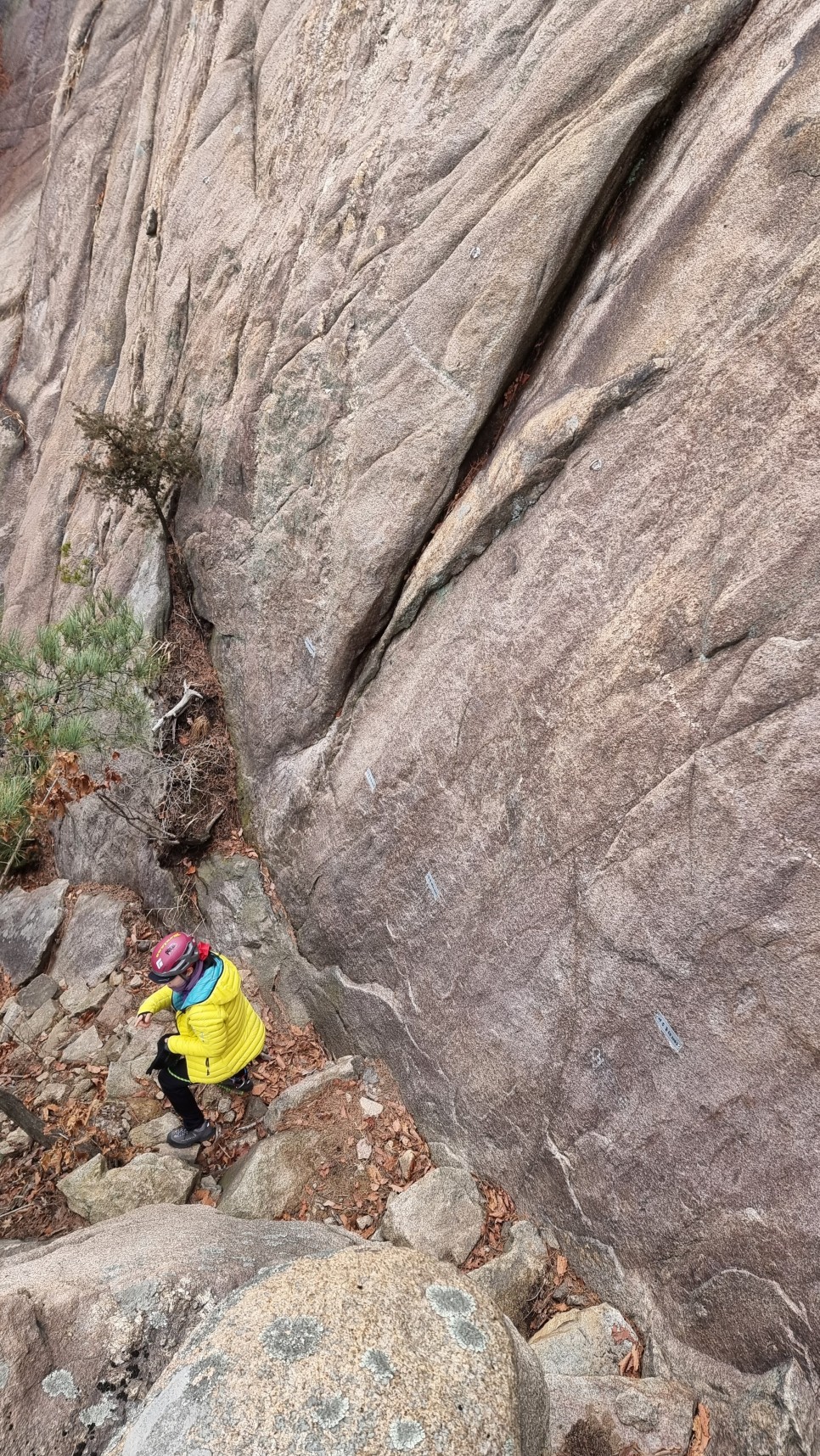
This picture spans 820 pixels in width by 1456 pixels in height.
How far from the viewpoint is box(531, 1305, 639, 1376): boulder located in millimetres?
4578

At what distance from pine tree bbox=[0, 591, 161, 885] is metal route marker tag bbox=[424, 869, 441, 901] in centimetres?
320

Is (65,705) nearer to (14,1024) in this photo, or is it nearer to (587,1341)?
(14,1024)

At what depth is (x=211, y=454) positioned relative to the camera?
9219 millimetres

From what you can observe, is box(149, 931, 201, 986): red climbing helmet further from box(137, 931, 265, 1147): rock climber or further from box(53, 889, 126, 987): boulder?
box(53, 889, 126, 987): boulder

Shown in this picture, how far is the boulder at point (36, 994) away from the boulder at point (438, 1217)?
471cm

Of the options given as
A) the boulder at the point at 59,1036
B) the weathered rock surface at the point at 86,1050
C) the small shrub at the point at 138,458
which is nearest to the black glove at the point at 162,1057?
the weathered rock surface at the point at 86,1050

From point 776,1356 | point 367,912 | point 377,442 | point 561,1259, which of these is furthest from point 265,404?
point 776,1356

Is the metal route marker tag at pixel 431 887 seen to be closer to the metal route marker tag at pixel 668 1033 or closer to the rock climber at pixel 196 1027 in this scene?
the rock climber at pixel 196 1027

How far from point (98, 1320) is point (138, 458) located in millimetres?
8037

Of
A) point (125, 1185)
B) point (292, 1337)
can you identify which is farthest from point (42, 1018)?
point (292, 1337)

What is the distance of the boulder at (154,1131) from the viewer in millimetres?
6734

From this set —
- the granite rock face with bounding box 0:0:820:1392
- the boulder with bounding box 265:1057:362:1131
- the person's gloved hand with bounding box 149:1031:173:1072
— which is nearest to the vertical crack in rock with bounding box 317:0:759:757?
the granite rock face with bounding box 0:0:820:1392

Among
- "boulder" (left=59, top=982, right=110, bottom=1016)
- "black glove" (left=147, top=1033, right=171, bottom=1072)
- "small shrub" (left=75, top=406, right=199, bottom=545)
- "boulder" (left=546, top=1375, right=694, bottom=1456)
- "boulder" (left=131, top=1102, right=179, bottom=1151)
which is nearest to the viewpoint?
"boulder" (left=546, top=1375, right=694, bottom=1456)

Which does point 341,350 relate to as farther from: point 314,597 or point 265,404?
point 314,597
